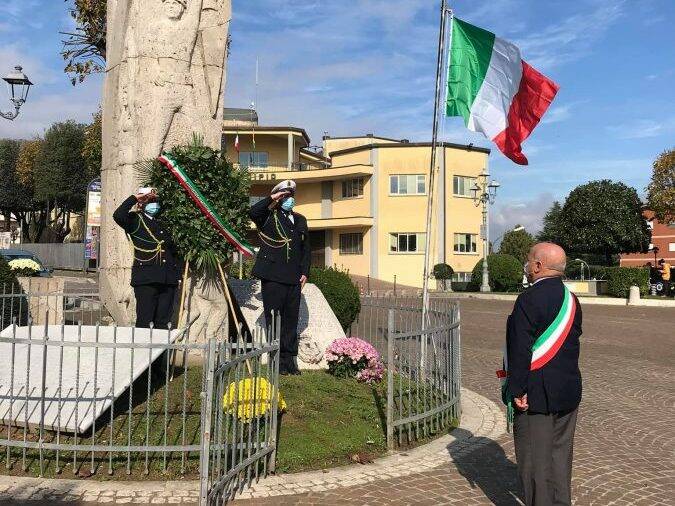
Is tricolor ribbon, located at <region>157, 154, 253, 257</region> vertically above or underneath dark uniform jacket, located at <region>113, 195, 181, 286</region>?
above

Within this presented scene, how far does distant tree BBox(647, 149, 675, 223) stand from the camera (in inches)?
Result: 1341

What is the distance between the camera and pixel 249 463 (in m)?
4.32

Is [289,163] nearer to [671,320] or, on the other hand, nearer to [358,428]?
[671,320]

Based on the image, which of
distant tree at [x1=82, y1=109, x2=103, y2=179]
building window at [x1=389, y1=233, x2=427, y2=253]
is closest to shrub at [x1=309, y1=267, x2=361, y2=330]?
distant tree at [x1=82, y1=109, x2=103, y2=179]

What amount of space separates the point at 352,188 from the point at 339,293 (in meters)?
31.9

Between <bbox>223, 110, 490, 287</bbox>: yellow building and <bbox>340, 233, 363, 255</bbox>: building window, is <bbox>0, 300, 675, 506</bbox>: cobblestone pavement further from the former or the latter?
<bbox>340, 233, 363, 255</bbox>: building window

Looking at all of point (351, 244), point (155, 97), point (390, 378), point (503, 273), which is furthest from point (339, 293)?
point (351, 244)

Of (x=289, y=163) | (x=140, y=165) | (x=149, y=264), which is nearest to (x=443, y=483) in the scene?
(x=149, y=264)

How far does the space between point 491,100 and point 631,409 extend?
4.13 m

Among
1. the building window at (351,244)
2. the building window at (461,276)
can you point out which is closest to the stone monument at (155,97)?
the building window at (461,276)

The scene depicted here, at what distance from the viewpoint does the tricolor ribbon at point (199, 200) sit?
629cm

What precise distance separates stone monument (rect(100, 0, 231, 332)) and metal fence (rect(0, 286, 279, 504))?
1.45m

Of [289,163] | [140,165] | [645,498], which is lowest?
[645,498]

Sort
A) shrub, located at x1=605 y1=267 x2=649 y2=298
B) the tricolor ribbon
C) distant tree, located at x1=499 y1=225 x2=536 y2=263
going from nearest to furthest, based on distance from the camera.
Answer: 1. the tricolor ribbon
2. shrub, located at x1=605 y1=267 x2=649 y2=298
3. distant tree, located at x1=499 y1=225 x2=536 y2=263
